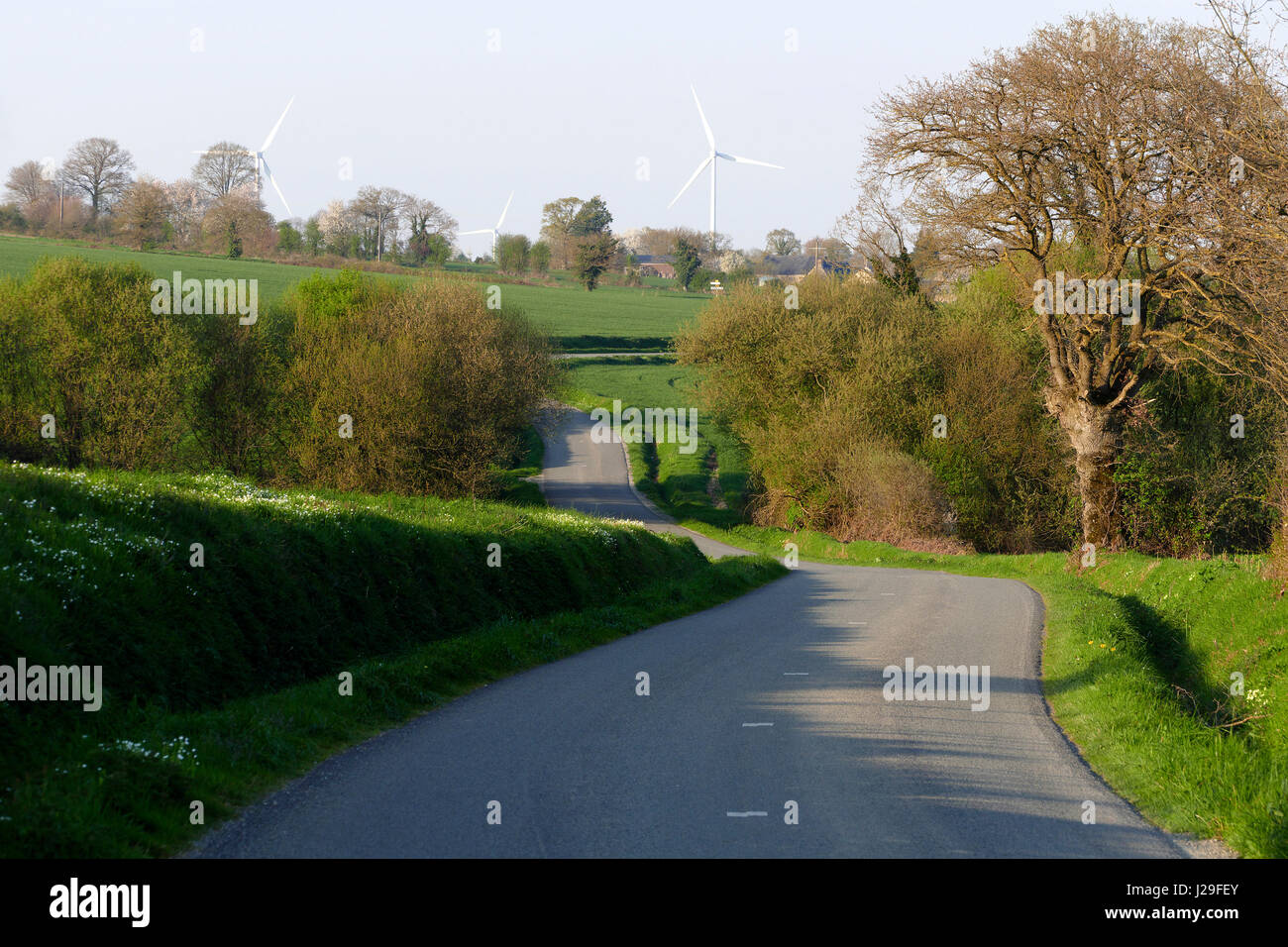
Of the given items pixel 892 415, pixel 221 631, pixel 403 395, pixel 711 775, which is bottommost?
pixel 711 775

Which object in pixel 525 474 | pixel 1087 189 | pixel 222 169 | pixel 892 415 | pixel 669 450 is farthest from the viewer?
pixel 222 169

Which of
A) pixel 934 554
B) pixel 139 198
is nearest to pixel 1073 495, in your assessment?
pixel 934 554

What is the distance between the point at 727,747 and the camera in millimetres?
8836

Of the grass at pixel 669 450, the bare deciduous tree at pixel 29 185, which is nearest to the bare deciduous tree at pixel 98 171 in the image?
the bare deciduous tree at pixel 29 185

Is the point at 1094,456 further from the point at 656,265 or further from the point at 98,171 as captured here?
the point at 656,265

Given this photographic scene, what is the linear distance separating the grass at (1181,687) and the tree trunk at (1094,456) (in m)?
5.59

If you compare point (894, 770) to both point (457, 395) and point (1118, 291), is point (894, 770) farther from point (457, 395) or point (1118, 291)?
point (457, 395)

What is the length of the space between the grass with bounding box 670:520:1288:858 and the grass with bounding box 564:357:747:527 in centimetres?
2478

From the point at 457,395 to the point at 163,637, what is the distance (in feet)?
88.1

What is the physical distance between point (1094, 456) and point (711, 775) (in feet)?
90.6

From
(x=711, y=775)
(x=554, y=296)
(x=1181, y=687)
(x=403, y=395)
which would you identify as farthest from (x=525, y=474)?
(x=554, y=296)

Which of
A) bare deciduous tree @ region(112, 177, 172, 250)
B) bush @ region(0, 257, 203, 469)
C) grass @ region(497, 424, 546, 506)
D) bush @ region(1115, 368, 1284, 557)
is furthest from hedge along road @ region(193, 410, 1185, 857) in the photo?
bare deciduous tree @ region(112, 177, 172, 250)

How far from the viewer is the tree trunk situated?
3144 centimetres

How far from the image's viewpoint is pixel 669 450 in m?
64.6
